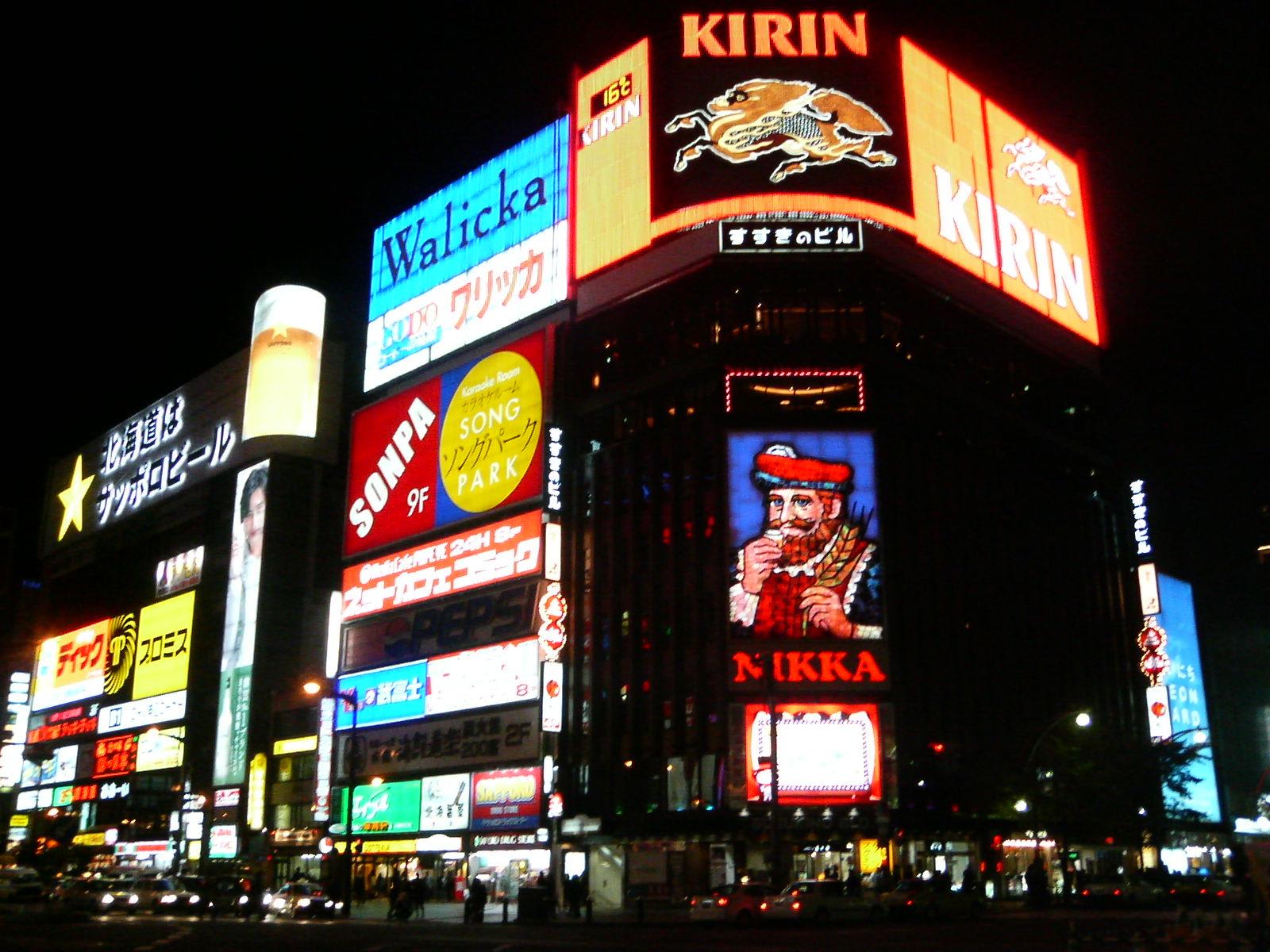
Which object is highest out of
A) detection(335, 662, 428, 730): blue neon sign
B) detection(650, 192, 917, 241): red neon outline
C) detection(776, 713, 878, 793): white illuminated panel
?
detection(650, 192, 917, 241): red neon outline

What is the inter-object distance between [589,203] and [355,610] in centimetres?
2845

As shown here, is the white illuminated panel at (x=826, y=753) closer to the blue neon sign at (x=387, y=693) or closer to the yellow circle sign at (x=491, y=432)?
the yellow circle sign at (x=491, y=432)

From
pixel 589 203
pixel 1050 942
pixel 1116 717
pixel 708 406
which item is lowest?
pixel 1050 942

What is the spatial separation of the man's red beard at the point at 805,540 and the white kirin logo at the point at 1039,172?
29355 mm

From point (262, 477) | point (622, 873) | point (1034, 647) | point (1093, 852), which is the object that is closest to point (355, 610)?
point (262, 477)

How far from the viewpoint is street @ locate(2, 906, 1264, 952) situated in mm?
27703

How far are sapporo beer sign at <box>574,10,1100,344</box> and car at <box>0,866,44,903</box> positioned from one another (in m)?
40.2

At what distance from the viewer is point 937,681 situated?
64125mm

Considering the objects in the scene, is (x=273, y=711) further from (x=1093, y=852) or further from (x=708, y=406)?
(x=1093, y=852)

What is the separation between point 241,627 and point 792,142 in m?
49.5

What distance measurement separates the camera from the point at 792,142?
2625 inches

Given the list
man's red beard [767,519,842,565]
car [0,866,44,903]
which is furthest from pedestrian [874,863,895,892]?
car [0,866,44,903]

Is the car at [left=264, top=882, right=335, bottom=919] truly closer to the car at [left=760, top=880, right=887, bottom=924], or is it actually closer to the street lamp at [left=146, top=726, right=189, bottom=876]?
the car at [left=760, top=880, right=887, bottom=924]

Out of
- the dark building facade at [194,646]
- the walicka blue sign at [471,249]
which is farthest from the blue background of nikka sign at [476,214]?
the dark building facade at [194,646]
